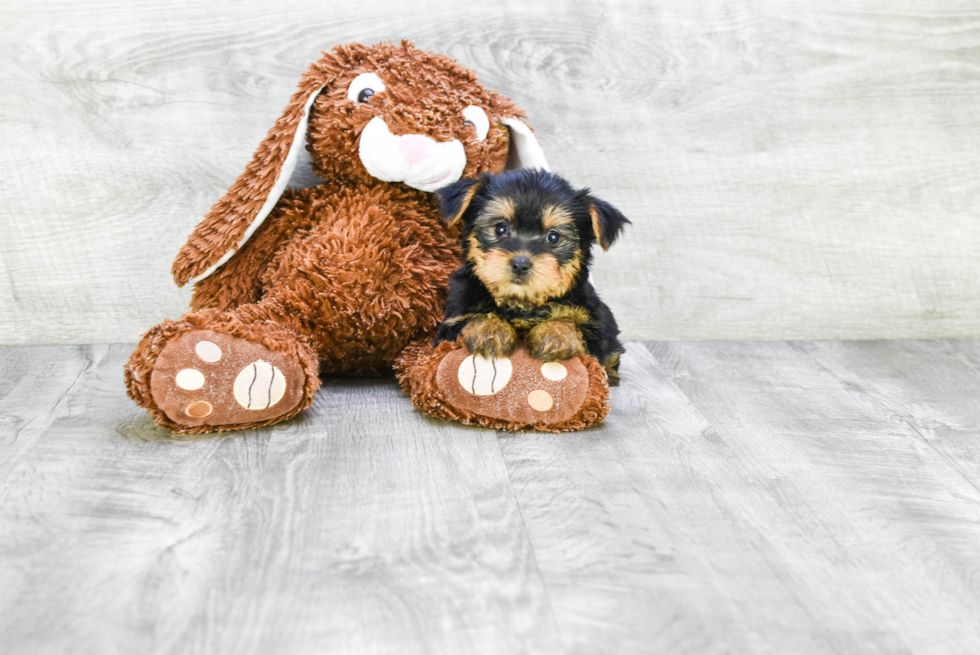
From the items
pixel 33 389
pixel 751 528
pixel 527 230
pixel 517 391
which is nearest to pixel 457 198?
pixel 527 230

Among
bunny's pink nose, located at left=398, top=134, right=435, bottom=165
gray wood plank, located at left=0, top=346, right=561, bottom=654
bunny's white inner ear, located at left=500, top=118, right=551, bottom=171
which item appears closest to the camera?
gray wood plank, located at left=0, top=346, right=561, bottom=654

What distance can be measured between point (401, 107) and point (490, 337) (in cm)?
52

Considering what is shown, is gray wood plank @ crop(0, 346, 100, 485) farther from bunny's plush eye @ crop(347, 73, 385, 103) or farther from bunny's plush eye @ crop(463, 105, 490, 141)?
bunny's plush eye @ crop(463, 105, 490, 141)

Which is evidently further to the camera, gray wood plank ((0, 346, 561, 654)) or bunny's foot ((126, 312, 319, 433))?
→ bunny's foot ((126, 312, 319, 433))

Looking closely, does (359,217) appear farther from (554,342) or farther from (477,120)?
(554,342)

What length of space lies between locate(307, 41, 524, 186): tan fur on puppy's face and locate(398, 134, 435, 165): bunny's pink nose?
13 millimetres

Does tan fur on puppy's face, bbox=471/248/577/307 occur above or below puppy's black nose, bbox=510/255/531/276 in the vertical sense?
below

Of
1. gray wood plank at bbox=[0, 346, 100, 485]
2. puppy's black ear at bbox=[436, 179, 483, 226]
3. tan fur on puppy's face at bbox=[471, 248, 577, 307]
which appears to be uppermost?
puppy's black ear at bbox=[436, 179, 483, 226]

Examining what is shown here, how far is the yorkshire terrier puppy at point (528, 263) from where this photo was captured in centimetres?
163

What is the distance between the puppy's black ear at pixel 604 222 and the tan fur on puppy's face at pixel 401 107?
335 mm

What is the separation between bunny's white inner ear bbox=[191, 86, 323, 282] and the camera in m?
1.88

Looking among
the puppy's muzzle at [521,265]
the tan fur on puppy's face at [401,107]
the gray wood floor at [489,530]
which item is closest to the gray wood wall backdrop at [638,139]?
the tan fur on puppy's face at [401,107]

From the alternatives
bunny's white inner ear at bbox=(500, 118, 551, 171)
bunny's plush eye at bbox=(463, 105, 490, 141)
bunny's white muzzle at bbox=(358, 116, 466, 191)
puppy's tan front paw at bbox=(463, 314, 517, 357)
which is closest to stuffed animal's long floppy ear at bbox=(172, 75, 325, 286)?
bunny's white muzzle at bbox=(358, 116, 466, 191)

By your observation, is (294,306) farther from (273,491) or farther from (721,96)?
(721,96)
